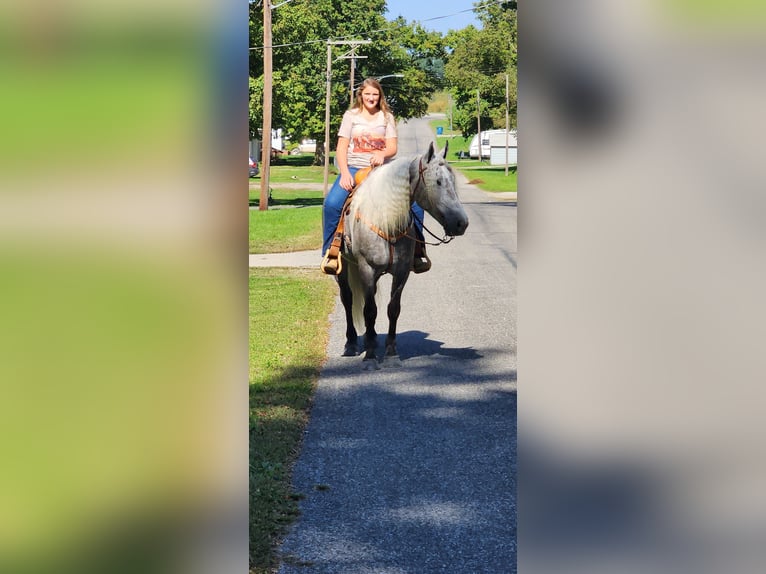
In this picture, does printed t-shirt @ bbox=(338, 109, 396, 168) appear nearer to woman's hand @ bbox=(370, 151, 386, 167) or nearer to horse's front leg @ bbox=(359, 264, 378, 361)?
woman's hand @ bbox=(370, 151, 386, 167)

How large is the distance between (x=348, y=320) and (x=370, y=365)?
0.73 meters

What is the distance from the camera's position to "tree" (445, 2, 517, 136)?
77.6 m

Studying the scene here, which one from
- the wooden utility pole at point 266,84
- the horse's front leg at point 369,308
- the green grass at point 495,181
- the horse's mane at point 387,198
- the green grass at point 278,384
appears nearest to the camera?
the green grass at point 278,384

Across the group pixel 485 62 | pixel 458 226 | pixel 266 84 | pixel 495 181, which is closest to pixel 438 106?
pixel 485 62

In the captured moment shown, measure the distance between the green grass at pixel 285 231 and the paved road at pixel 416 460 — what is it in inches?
371

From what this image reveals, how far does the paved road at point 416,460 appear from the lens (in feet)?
16.3

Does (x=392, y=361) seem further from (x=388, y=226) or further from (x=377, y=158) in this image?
(x=377, y=158)

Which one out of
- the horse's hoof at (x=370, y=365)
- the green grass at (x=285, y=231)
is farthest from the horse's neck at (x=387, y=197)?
the green grass at (x=285, y=231)

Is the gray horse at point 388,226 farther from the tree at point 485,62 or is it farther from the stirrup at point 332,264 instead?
the tree at point 485,62
